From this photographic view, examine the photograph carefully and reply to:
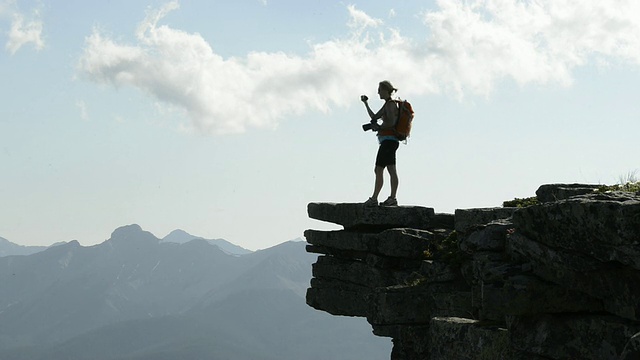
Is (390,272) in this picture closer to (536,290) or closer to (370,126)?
(370,126)

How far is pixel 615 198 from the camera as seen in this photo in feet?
29.8

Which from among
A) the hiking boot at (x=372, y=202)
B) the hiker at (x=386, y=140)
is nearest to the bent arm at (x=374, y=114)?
the hiker at (x=386, y=140)


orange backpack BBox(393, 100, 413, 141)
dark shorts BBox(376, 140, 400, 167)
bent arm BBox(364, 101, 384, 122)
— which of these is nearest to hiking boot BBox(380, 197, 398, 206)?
dark shorts BBox(376, 140, 400, 167)

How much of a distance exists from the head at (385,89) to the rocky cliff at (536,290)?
17.0 feet

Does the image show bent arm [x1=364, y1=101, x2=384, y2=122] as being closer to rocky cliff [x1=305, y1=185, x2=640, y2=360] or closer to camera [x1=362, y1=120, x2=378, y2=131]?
camera [x1=362, y1=120, x2=378, y2=131]

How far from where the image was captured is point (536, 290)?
9648 millimetres

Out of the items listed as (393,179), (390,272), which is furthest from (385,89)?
Result: (390,272)

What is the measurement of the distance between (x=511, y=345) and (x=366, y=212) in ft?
37.1

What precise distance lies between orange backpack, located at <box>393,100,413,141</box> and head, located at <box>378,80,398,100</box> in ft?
1.21

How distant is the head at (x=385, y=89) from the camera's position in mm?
20594

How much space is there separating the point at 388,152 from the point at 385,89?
194 cm

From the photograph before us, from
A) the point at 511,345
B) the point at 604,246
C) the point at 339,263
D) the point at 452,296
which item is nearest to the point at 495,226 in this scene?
the point at 511,345

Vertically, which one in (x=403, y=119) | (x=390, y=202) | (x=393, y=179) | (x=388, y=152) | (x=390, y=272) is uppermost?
(x=403, y=119)

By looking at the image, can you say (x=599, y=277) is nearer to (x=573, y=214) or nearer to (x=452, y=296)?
(x=573, y=214)
